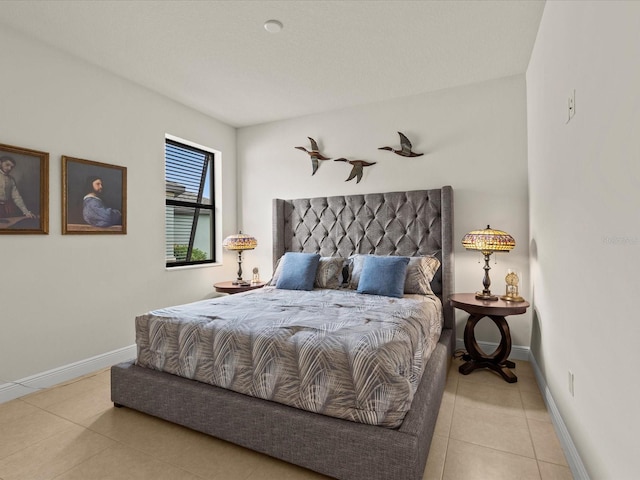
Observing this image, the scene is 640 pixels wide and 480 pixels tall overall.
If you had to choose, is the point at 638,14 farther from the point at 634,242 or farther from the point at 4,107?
the point at 4,107

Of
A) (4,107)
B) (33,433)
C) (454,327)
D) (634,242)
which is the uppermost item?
(4,107)

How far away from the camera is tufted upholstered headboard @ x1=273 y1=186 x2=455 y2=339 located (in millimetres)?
3477

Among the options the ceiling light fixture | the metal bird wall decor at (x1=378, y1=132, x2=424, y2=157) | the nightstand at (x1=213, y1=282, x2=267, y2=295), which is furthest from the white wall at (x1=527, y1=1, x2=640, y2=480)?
the nightstand at (x1=213, y1=282, x2=267, y2=295)

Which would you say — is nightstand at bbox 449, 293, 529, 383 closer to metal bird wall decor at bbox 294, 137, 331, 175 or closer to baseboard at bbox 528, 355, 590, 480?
baseboard at bbox 528, 355, 590, 480

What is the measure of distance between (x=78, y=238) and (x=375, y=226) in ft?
9.59

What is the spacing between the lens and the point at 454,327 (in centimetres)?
348

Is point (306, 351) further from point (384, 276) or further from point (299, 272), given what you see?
point (299, 272)

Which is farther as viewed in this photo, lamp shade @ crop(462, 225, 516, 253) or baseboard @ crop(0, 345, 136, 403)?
lamp shade @ crop(462, 225, 516, 253)

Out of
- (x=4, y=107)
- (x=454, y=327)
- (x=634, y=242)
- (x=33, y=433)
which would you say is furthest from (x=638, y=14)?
(x=4, y=107)

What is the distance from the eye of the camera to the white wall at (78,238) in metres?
2.61

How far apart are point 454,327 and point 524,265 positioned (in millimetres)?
917

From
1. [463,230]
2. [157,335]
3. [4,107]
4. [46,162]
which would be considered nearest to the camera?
[157,335]

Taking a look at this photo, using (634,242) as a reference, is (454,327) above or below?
below

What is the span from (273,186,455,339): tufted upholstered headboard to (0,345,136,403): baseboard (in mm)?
1945
